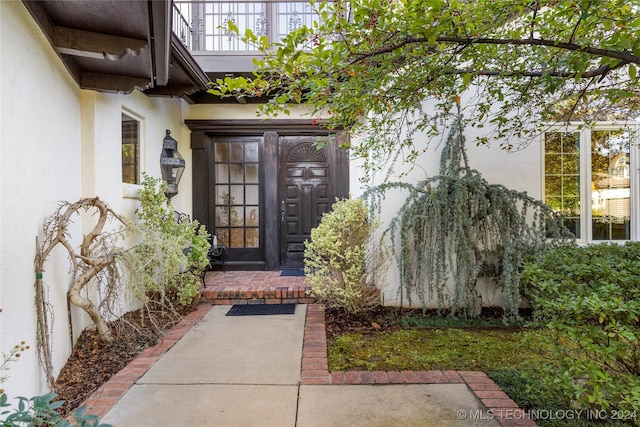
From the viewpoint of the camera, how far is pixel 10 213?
87.4 inches

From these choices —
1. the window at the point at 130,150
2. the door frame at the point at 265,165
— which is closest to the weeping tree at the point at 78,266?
the window at the point at 130,150

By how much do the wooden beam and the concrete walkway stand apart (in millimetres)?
2516

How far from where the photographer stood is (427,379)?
8.70 feet

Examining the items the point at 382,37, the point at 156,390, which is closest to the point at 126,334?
the point at 156,390

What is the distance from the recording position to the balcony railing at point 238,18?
5.65 meters

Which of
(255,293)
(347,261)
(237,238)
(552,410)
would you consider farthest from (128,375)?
(237,238)

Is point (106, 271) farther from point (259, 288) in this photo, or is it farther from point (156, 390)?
point (259, 288)

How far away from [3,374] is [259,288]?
299 cm

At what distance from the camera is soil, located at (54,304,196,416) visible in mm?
2605

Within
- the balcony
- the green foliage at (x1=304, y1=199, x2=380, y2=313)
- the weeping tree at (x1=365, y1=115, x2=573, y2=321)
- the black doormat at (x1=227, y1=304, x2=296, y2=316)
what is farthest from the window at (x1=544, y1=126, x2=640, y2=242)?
the balcony

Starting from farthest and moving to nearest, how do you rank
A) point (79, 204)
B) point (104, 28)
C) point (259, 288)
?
point (259, 288)
point (79, 204)
point (104, 28)

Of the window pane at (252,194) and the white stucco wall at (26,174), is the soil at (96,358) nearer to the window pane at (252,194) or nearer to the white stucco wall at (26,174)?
the white stucco wall at (26,174)

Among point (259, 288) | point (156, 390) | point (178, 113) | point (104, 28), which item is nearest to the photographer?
point (156, 390)

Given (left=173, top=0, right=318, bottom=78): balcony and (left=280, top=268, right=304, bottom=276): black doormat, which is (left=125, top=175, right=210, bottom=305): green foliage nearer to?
(left=280, top=268, right=304, bottom=276): black doormat
